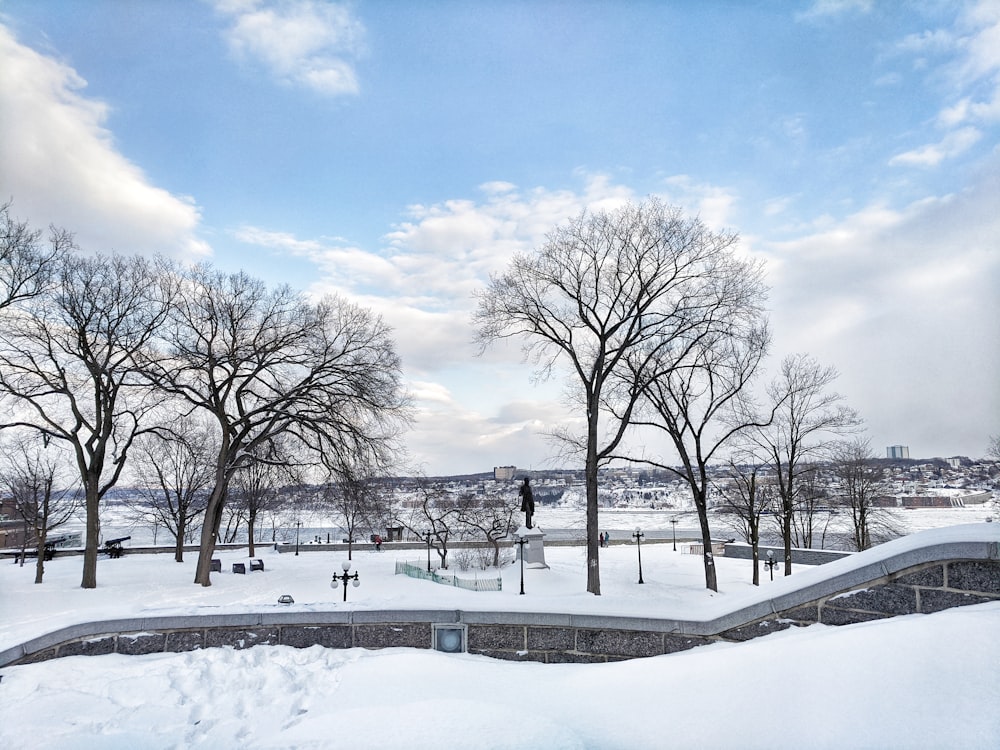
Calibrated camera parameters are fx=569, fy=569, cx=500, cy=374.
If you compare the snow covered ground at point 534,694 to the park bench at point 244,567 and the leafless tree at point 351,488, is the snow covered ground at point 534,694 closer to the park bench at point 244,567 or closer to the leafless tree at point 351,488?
the leafless tree at point 351,488

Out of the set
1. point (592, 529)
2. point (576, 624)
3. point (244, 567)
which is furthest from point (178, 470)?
point (576, 624)

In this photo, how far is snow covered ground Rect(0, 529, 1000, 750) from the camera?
3.69 metres

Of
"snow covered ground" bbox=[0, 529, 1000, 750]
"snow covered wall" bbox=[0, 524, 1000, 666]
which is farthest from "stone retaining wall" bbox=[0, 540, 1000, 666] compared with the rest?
"snow covered ground" bbox=[0, 529, 1000, 750]

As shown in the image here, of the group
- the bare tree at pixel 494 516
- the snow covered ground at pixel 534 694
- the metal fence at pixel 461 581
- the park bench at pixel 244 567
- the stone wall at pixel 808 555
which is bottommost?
the stone wall at pixel 808 555

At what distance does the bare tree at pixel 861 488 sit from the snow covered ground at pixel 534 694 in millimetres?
29579

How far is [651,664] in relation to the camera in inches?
211

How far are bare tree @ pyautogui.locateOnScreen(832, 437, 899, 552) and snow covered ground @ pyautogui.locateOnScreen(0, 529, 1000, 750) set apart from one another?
2958cm

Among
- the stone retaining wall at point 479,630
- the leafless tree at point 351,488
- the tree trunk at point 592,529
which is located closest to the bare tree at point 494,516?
the leafless tree at point 351,488

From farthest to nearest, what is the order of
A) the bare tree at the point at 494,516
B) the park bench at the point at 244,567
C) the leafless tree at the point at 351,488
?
the bare tree at the point at 494,516 → the park bench at the point at 244,567 → the leafless tree at the point at 351,488

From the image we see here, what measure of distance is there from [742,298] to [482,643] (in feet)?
45.2

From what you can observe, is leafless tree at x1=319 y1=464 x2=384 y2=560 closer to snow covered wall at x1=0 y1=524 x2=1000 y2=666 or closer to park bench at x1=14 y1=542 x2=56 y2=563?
snow covered wall at x1=0 y1=524 x2=1000 y2=666

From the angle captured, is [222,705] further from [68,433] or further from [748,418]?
[748,418]

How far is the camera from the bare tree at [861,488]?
31.0 meters

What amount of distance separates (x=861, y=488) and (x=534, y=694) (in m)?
33.2
